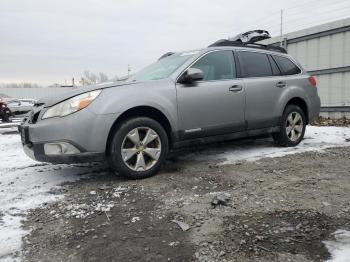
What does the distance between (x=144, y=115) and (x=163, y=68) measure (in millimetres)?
986

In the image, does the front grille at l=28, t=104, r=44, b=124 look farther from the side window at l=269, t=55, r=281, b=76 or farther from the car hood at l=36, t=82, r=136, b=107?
the side window at l=269, t=55, r=281, b=76

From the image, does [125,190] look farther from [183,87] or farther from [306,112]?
[306,112]

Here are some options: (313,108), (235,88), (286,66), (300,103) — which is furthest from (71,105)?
(313,108)

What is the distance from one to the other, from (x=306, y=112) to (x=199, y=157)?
2157mm

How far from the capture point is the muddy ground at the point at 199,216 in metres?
2.67

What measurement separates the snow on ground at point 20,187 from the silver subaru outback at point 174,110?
38 cm

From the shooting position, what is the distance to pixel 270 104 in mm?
5730

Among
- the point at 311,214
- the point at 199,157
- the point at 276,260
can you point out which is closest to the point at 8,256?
the point at 276,260

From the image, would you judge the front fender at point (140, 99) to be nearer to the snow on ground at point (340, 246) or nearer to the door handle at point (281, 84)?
the door handle at point (281, 84)

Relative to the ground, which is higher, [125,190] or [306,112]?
[306,112]

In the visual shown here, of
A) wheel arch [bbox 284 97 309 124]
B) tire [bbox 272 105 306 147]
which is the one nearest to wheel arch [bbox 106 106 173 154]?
tire [bbox 272 105 306 147]

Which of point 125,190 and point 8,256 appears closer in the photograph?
point 8,256

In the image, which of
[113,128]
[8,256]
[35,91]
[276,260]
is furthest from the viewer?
[35,91]

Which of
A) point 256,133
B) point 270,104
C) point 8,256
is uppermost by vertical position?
point 270,104
